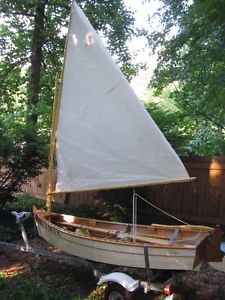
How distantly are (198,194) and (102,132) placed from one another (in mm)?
4231

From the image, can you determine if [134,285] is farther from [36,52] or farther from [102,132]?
[36,52]

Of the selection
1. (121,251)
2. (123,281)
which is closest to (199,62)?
(121,251)

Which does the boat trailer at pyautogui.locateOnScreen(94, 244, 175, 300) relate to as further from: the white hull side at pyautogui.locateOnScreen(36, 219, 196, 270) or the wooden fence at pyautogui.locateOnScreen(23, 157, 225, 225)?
the wooden fence at pyautogui.locateOnScreen(23, 157, 225, 225)

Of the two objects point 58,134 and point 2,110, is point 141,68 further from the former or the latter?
point 58,134

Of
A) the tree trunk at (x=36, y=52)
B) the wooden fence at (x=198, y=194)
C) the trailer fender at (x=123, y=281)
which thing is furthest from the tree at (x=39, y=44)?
the trailer fender at (x=123, y=281)

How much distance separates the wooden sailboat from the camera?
5.55 m

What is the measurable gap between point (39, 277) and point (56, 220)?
104 centimetres

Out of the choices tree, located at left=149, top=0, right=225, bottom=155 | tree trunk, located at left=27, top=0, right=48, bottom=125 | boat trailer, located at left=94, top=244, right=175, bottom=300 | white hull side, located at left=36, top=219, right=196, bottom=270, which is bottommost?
boat trailer, located at left=94, top=244, right=175, bottom=300

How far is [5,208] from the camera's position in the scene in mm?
9648

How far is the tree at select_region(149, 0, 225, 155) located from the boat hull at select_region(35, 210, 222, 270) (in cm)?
353

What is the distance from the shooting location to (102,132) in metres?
6.09

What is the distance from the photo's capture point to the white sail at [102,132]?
5746 mm

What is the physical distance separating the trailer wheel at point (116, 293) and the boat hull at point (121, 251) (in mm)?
373

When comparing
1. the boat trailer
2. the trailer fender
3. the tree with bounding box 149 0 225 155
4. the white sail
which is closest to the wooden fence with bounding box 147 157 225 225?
the tree with bounding box 149 0 225 155
